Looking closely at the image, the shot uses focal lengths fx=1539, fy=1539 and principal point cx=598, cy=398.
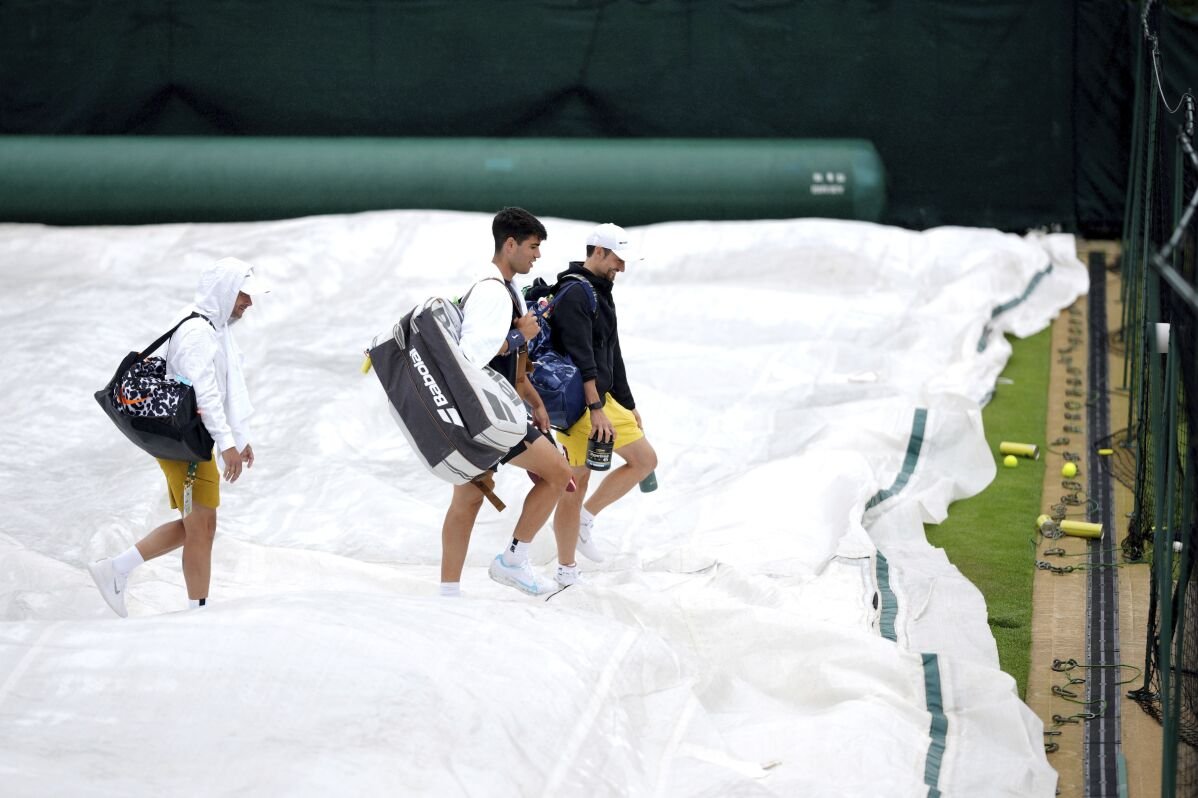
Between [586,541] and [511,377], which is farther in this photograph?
[586,541]

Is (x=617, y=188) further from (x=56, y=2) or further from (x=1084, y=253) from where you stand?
(x=56, y=2)

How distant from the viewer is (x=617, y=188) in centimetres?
1049

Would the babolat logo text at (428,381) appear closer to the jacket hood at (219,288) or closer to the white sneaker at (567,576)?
the jacket hood at (219,288)

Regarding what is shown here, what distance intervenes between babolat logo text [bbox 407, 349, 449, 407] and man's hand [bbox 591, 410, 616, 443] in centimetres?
64

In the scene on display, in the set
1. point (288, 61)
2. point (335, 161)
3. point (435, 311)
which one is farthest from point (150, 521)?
point (288, 61)

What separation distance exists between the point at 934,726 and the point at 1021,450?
9.97 ft

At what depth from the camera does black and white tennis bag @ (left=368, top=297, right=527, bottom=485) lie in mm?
4328

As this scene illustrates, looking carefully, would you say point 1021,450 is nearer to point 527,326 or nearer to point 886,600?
point 886,600

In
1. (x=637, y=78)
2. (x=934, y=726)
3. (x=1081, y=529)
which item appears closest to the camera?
(x=934, y=726)

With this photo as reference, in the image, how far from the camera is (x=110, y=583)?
180 inches

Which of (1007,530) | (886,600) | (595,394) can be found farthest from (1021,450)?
(595,394)

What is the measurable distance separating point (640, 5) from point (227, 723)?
8.64 metres

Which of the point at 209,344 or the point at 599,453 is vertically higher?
the point at 209,344

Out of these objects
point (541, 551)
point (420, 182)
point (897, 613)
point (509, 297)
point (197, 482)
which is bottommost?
point (897, 613)
